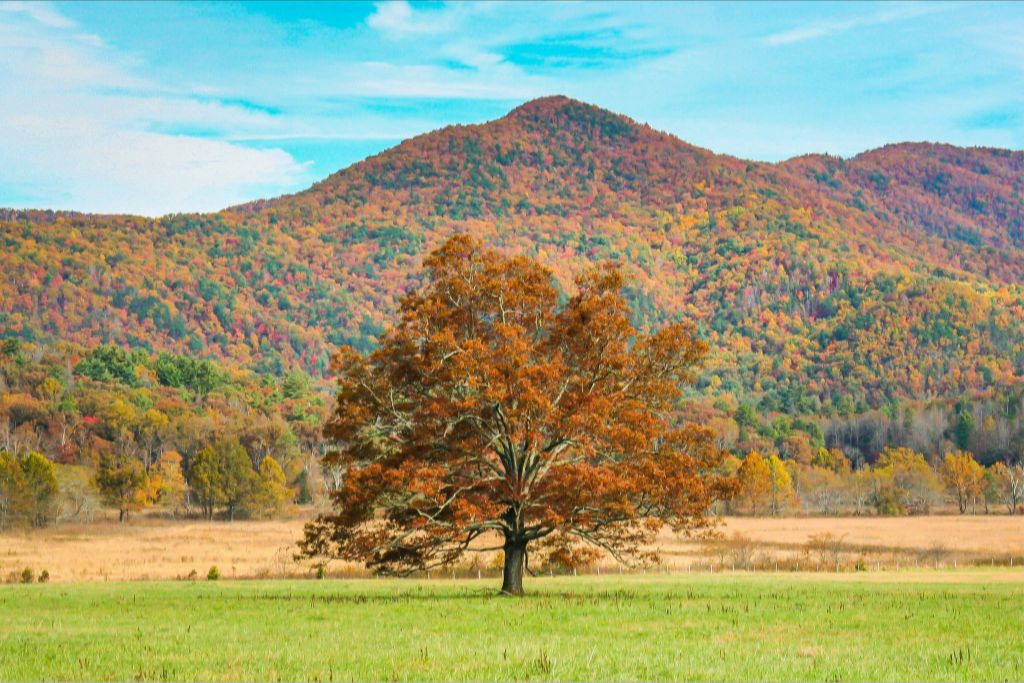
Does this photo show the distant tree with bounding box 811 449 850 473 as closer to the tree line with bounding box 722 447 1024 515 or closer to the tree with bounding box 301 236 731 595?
the tree line with bounding box 722 447 1024 515

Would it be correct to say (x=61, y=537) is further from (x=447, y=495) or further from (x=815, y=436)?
(x=815, y=436)

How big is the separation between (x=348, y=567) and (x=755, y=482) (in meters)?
75.1

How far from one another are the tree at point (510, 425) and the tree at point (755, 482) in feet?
280

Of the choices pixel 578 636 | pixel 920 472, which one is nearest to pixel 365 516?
pixel 578 636

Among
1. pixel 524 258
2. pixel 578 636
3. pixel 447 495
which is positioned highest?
Result: pixel 524 258

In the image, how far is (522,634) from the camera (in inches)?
902

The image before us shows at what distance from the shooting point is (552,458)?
33156 millimetres

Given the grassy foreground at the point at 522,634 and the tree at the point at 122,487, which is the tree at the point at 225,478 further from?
the grassy foreground at the point at 522,634

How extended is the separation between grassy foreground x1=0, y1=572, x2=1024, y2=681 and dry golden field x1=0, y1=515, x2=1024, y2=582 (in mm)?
13952

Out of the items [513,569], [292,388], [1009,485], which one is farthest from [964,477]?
[292,388]

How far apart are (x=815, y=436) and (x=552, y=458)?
513 ft

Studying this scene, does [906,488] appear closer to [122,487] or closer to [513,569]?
[122,487]

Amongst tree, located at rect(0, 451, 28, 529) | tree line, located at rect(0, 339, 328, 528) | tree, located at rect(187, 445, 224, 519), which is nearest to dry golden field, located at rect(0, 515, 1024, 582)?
tree, located at rect(0, 451, 28, 529)

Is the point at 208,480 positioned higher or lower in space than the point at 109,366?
lower
